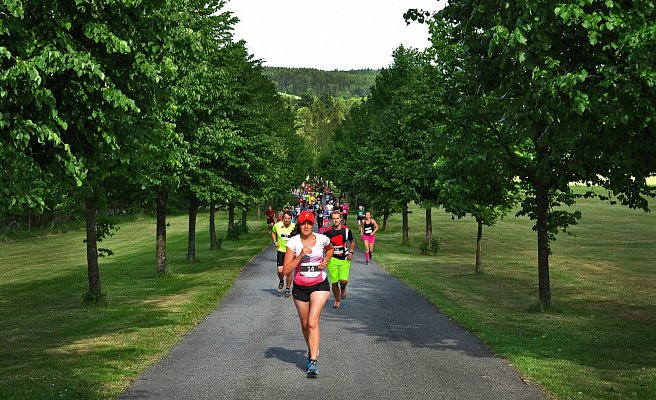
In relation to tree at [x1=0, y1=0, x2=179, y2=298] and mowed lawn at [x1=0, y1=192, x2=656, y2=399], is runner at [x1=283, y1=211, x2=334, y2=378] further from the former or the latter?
tree at [x1=0, y1=0, x2=179, y2=298]

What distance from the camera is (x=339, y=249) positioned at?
16.1m

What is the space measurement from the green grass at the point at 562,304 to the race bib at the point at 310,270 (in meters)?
3.04

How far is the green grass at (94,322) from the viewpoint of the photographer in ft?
30.4

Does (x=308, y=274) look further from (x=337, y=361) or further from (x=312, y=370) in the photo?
(x=337, y=361)

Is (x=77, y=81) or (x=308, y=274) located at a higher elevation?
(x=77, y=81)

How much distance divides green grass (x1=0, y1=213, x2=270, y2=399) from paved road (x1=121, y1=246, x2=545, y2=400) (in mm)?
504

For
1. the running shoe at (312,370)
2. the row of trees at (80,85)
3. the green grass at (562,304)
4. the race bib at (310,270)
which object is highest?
the row of trees at (80,85)

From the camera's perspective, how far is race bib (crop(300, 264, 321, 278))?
9523 mm

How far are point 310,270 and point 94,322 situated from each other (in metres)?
7.89

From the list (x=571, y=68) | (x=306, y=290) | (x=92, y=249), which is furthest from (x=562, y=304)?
(x=306, y=290)

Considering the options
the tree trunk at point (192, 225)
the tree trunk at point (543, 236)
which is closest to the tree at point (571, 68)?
the tree trunk at point (543, 236)

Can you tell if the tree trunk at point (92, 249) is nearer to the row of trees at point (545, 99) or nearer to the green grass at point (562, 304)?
the green grass at point (562, 304)

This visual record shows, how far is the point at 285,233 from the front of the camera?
19156mm

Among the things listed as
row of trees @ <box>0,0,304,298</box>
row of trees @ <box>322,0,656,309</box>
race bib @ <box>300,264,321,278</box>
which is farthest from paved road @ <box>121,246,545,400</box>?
row of trees @ <box>322,0,656,309</box>
